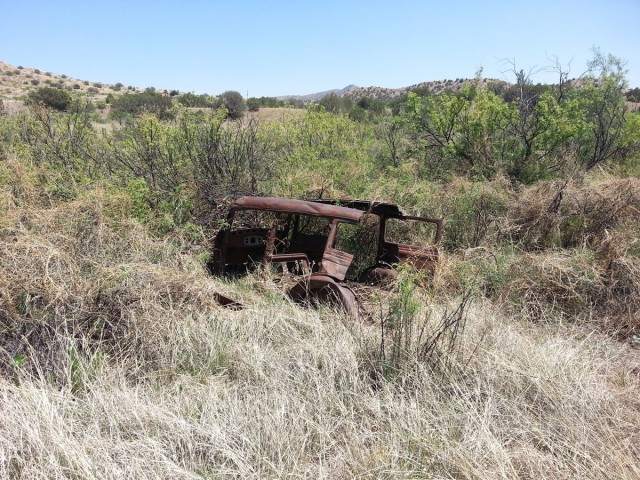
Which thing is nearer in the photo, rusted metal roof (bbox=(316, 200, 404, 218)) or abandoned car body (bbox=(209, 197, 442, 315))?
abandoned car body (bbox=(209, 197, 442, 315))

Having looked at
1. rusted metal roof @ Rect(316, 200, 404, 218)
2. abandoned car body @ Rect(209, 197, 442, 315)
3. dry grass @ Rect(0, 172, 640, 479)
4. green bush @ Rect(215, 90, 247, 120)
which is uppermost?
green bush @ Rect(215, 90, 247, 120)

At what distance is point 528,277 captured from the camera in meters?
→ 5.43

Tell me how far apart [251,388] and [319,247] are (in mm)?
2662

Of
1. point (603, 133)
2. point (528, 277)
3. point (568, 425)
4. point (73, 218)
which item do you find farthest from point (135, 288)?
point (603, 133)

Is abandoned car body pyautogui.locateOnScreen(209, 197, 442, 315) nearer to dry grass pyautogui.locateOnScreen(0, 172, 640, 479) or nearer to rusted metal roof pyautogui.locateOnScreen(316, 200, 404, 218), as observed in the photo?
rusted metal roof pyautogui.locateOnScreen(316, 200, 404, 218)

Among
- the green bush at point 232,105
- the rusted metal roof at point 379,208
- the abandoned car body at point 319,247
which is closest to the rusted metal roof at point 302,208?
the abandoned car body at point 319,247

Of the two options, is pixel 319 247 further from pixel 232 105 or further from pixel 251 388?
pixel 232 105

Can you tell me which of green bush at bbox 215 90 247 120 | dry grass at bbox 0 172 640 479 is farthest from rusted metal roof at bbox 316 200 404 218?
green bush at bbox 215 90 247 120

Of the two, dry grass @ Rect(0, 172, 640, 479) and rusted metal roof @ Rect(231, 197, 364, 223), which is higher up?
rusted metal roof @ Rect(231, 197, 364, 223)

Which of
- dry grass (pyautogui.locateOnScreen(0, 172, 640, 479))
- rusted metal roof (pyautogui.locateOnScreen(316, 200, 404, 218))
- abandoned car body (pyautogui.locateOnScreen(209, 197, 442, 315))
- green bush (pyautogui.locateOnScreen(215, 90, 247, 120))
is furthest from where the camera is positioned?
green bush (pyautogui.locateOnScreen(215, 90, 247, 120))

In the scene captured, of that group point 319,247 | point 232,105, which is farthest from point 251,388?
point 232,105

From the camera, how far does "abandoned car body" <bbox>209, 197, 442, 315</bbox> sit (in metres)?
4.63

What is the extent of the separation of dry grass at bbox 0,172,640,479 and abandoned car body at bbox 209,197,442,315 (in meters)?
0.33

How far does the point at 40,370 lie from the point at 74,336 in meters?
0.43
